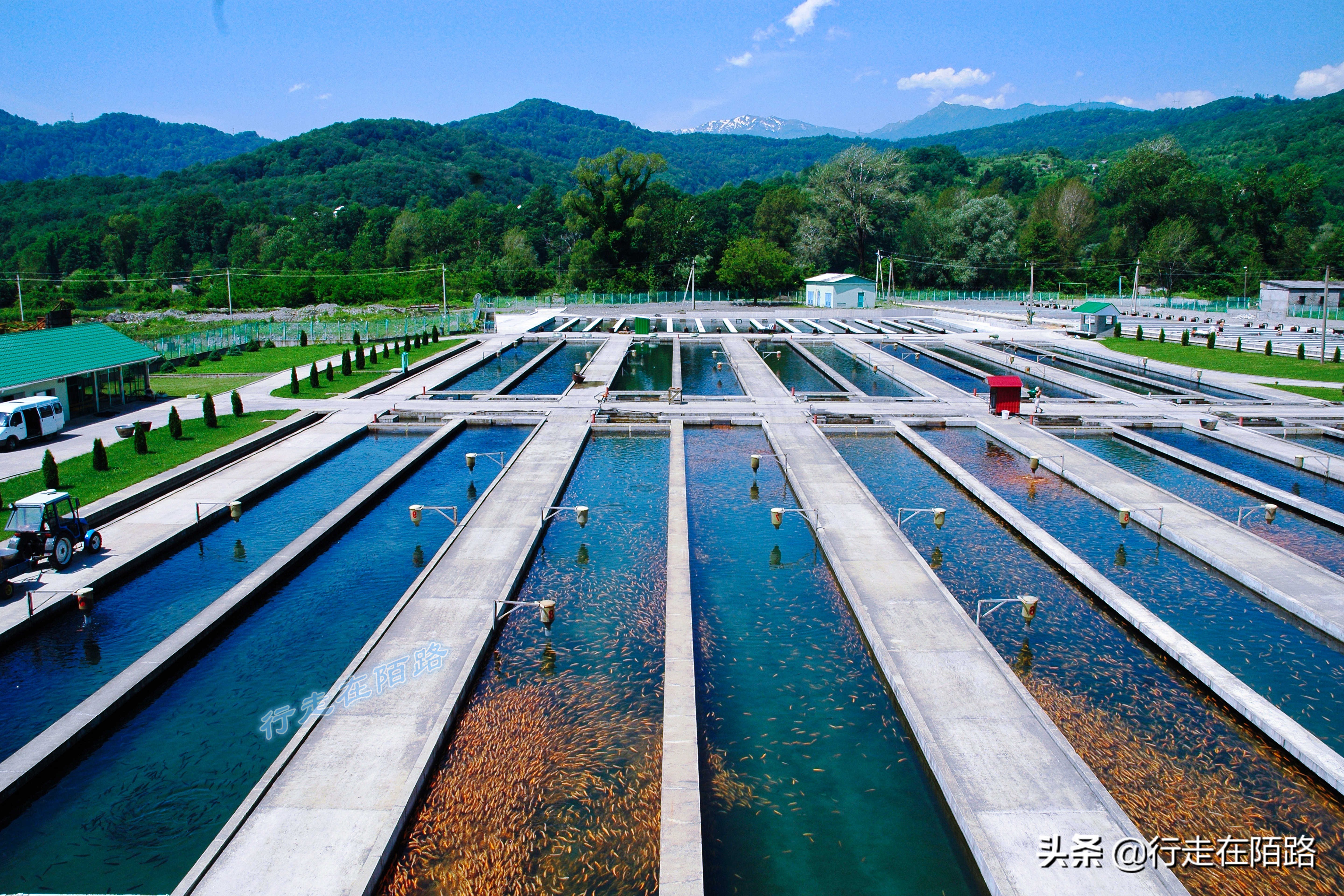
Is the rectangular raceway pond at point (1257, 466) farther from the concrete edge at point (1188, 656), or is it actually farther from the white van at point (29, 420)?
the white van at point (29, 420)

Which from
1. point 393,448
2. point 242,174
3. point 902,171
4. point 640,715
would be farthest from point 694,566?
point 242,174

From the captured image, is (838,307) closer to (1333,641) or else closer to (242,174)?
(1333,641)

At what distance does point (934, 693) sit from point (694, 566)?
675 centimetres

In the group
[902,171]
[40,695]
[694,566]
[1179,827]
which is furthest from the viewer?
[902,171]

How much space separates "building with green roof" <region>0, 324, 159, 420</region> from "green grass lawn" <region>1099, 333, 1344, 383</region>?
47608 mm

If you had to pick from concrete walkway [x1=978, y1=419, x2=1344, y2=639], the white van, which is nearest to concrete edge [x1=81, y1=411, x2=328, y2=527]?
the white van

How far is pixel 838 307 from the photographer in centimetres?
8525

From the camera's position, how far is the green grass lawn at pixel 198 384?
120 ft

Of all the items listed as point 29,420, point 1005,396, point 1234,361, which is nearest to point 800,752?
point 1005,396

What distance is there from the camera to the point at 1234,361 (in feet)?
149

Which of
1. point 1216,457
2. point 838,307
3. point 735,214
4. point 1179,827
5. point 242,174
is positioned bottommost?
point 1179,827

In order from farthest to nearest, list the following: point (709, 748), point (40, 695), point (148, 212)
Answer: point (148, 212) < point (40, 695) < point (709, 748)

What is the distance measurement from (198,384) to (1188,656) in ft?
128

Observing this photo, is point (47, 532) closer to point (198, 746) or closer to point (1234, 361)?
point (198, 746)
